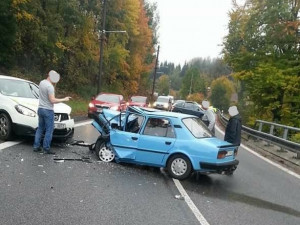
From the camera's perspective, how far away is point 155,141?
8.21 meters

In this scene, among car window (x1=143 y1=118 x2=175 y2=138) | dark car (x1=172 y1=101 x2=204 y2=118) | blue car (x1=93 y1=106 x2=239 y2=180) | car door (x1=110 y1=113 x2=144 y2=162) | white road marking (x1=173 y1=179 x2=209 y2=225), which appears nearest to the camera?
white road marking (x1=173 y1=179 x2=209 y2=225)

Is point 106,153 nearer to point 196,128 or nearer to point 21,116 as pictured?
point 196,128

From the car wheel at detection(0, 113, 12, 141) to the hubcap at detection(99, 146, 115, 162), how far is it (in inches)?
102

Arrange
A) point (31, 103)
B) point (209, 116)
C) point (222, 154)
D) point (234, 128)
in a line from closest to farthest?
point (222, 154), point (234, 128), point (31, 103), point (209, 116)

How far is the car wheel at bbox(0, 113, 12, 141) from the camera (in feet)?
31.6

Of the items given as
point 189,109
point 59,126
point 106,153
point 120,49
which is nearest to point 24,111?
point 59,126

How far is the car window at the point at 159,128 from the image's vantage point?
27.2 ft

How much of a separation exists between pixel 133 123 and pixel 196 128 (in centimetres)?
156

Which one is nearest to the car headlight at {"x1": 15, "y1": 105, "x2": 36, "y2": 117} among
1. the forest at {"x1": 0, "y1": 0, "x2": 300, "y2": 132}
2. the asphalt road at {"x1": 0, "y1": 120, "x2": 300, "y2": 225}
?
the asphalt road at {"x1": 0, "y1": 120, "x2": 300, "y2": 225}

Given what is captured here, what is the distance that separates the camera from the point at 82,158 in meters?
9.02

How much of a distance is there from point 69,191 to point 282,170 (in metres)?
6.71

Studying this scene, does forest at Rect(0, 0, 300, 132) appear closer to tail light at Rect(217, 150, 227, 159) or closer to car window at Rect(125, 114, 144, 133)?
car window at Rect(125, 114, 144, 133)

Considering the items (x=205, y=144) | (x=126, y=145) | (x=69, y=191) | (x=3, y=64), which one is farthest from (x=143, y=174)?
(x=3, y=64)

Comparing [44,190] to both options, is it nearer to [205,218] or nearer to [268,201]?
[205,218]
